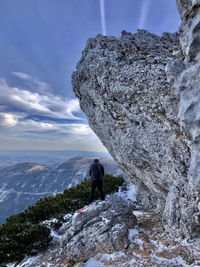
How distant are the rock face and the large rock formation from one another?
2407mm

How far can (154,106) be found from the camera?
858cm

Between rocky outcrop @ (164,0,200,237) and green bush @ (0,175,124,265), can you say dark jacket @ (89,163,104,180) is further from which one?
rocky outcrop @ (164,0,200,237)

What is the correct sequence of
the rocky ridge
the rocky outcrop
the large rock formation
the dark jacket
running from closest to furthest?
1. the rocky outcrop
2. the large rock formation
3. the rocky ridge
4. the dark jacket

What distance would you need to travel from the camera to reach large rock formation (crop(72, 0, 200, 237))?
502cm

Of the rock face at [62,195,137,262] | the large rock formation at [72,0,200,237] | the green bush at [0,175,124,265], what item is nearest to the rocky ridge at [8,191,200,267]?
the rock face at [62,195,137,262]

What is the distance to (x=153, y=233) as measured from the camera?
7.61m

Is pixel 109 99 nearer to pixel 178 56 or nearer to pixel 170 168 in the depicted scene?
pixel 178 56

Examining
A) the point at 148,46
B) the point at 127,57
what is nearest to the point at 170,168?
the point at 127,57

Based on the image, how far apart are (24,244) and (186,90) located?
11.4 meters

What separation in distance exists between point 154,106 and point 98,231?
7.34m

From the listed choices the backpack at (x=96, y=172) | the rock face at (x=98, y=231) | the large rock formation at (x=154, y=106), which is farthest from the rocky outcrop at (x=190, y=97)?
the backpack at (x=96, y=172)

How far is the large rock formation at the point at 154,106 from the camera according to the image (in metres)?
5.02

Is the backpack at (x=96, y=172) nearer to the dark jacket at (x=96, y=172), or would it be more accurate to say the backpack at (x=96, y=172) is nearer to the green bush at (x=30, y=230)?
the dark jacket at (x=96, y=172)

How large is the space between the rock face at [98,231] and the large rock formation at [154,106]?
241 centimetres
